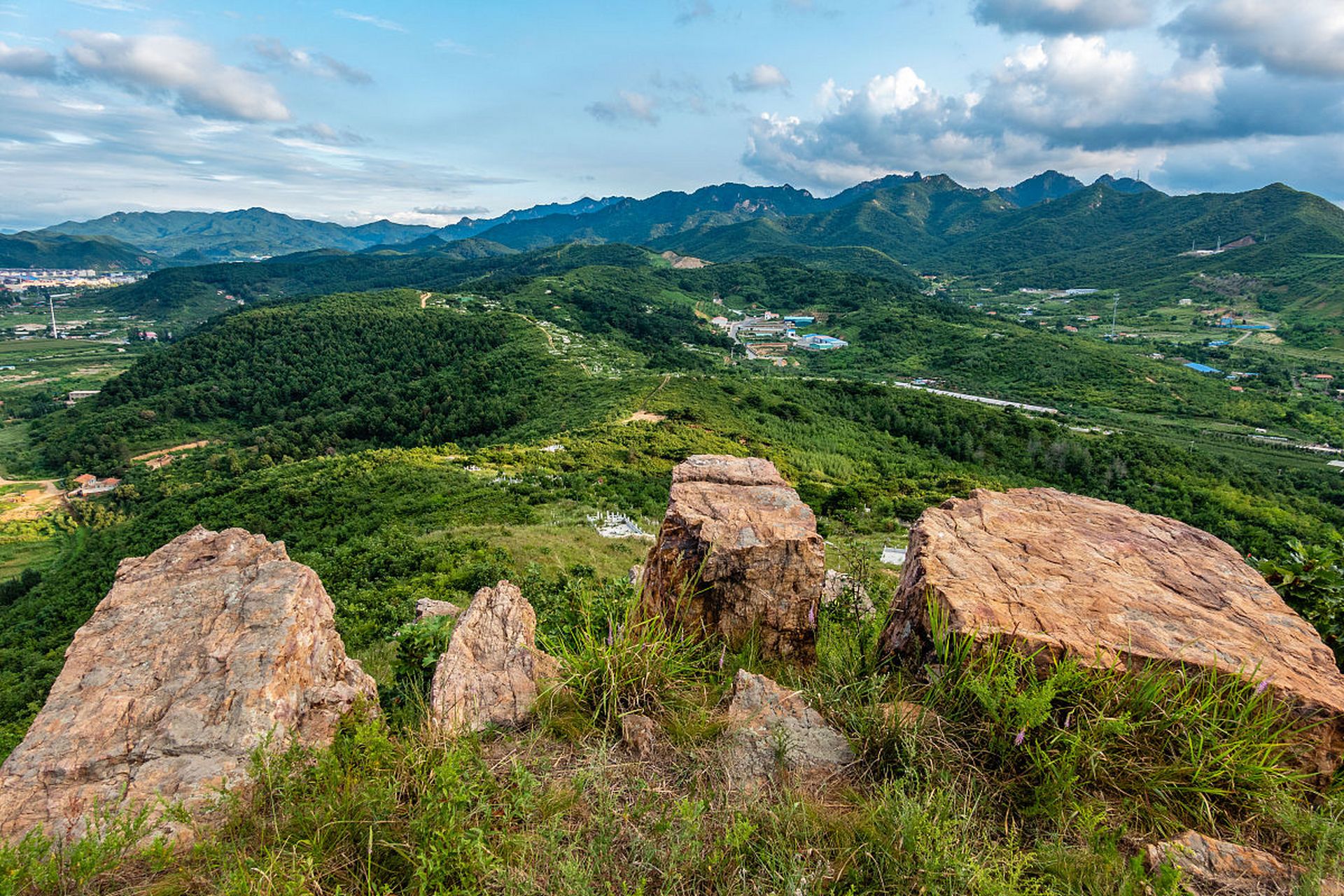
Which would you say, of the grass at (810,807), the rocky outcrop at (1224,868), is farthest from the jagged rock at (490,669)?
the rocky outcrop at (1224,868)

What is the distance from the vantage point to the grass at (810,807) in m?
2.72

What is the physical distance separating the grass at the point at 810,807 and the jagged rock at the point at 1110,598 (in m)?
0.19

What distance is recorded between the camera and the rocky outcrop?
8.66 feet

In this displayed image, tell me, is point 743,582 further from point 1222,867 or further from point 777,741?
point 1222,867

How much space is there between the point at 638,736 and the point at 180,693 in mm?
3602

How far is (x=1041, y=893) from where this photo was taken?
8.76ft

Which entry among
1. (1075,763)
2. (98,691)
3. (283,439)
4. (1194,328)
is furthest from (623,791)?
(1194,328)

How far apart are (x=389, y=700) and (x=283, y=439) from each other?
2404 inches

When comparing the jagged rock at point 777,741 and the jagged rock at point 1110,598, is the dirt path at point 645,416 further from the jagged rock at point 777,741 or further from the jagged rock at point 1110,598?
the jagged rock at point 777,741

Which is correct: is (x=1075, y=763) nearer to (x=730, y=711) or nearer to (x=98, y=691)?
(x=730, y=711)

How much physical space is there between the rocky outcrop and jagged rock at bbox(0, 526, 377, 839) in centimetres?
500

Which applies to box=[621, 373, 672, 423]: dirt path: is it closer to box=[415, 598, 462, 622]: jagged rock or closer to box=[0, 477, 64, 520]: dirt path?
box=[415, 598, 462, 622]: jagged rock

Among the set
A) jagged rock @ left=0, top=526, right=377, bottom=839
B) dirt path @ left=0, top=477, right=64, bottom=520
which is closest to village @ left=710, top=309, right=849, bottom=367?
dirt path @ left=0, top=477, right=64, bottom=520

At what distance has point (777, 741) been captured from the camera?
12.1 ft
